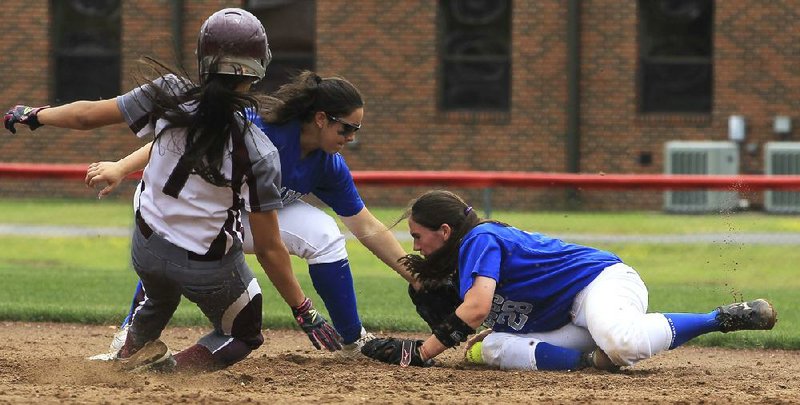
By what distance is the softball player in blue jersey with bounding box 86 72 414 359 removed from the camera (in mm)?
6602

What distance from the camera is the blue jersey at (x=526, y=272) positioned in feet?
21.3

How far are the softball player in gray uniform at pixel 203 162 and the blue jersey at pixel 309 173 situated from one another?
33.2 inches

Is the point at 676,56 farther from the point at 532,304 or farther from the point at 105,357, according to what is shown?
the point at 105,357

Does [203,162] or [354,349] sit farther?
[354,349]

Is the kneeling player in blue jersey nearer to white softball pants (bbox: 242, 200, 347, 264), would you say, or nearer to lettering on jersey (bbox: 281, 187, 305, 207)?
white softball pants (bbox: 242, 200, 347, 264)

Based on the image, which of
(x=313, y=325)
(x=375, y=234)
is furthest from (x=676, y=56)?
(x=313, y=325)

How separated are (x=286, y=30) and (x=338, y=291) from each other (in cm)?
1351

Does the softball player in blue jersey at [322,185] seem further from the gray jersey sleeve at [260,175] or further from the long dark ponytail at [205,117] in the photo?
the gray jersey sleeve at [260,175]

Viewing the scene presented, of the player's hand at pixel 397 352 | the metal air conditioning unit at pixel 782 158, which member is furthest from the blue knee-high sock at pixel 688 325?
the metal air conditioning unit at pixel 782 158

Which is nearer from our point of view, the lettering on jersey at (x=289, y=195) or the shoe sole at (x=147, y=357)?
Result: the shoe sole at (x=147, y=357)

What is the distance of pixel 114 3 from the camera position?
66.7ft

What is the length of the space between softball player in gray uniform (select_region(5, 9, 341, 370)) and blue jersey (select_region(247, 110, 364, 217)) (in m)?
0.84

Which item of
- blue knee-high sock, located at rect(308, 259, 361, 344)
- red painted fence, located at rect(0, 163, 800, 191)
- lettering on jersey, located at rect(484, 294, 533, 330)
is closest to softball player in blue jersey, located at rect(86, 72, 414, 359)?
blue knee-high sock, located at rect(308, 259, 361, 344)

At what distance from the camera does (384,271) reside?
12.4 meters
